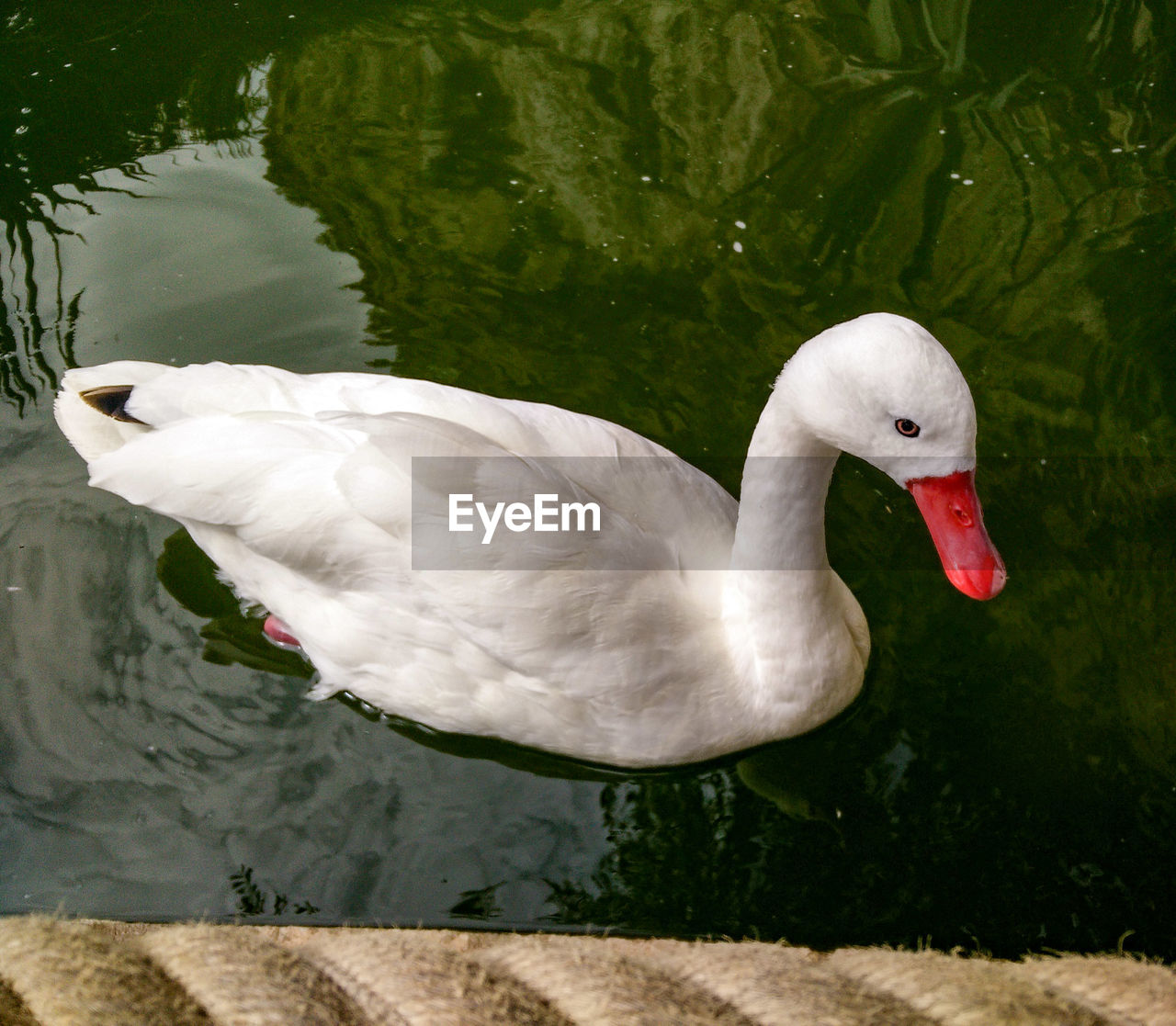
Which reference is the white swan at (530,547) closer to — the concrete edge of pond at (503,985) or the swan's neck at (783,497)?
the swan's neck at (783,497)

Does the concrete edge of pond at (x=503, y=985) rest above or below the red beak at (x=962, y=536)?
below

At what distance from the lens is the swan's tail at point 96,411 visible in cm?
281

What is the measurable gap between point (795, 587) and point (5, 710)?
190 cm

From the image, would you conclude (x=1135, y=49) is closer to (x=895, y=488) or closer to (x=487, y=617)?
(x=895, y=488)

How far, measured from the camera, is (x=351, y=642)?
8.61 feet

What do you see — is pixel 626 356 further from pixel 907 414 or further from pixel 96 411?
pixel 907 414

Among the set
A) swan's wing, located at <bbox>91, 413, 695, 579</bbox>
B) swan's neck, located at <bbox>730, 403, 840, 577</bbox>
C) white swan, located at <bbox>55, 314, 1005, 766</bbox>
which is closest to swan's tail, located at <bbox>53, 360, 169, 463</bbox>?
white swan, located at <bbox>55, 314, 1005, 766</bbox>

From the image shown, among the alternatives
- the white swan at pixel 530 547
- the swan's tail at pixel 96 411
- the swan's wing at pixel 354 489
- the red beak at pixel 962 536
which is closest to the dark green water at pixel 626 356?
the white swan at pixel 530 547

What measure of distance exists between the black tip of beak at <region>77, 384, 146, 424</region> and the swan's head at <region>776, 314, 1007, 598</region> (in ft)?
5.08

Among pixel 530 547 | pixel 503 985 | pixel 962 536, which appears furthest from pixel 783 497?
pixel 503 985

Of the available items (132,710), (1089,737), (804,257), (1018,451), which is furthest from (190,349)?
(1089,737)

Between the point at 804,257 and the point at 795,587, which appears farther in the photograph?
the point at 804,257

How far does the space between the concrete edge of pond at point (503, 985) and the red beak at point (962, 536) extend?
97 cm

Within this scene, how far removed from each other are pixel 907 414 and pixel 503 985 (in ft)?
3.97
